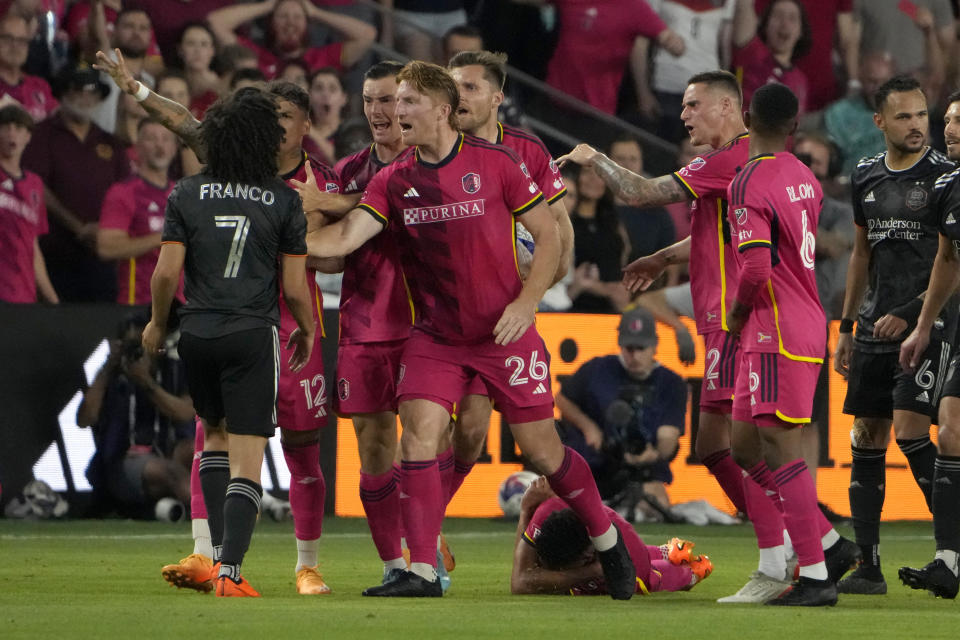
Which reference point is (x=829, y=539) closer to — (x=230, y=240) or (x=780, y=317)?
(x=780, y=317)

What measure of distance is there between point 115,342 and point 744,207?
674cm

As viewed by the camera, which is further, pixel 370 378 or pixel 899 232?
pixel 899 232

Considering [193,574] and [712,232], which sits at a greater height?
[712,232]

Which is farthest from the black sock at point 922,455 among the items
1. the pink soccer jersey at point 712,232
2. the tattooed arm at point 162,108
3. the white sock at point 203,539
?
the tattooed arm at point 162,108

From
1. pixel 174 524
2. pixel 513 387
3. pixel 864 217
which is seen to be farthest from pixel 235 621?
pixel 174 524

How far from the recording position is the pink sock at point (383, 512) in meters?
7.80

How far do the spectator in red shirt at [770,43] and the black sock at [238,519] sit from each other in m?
9.97

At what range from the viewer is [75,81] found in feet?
43.7

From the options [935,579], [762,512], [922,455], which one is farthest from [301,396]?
[922,455]

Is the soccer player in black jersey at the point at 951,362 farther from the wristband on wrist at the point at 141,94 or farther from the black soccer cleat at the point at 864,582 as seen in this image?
the wristband on wrist at the point at 141,94

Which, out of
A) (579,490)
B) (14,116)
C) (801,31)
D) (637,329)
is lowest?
(579,490)

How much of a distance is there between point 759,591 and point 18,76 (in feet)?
27.5

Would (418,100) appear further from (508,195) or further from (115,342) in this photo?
(115,342)

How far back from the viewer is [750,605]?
282 inches
